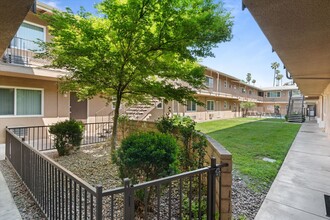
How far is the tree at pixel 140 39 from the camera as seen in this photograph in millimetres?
4892

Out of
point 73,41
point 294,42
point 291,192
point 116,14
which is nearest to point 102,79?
point 73,41

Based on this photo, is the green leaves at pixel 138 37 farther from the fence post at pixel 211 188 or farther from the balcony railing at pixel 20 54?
the balcony railing at pixel 20 54

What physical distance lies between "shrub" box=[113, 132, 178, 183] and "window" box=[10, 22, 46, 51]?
30.2ft

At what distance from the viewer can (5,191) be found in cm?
439

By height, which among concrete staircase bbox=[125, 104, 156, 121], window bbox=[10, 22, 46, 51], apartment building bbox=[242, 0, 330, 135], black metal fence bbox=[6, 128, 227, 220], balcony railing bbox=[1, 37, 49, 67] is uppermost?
window bbox=[10, 22, 46, 51]

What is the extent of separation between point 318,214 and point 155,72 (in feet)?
15.3

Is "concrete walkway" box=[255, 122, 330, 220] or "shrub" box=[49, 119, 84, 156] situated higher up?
"shrub" box=[49, 119, 84, 156]

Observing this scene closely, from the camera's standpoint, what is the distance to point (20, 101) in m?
10.6

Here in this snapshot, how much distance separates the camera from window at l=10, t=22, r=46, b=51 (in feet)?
33.2

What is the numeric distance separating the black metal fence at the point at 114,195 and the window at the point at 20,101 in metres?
6.95

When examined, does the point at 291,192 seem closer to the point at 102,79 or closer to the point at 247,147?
the point at 247,147

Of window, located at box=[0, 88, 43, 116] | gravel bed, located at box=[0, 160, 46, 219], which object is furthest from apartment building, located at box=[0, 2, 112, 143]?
gravel bed, located at box=[0, 160, 46, 219]

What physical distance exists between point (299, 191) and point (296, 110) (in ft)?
90.6

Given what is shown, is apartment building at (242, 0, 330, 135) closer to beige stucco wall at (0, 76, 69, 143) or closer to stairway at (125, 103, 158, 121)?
stairway at (125, 103, 158, 121)
